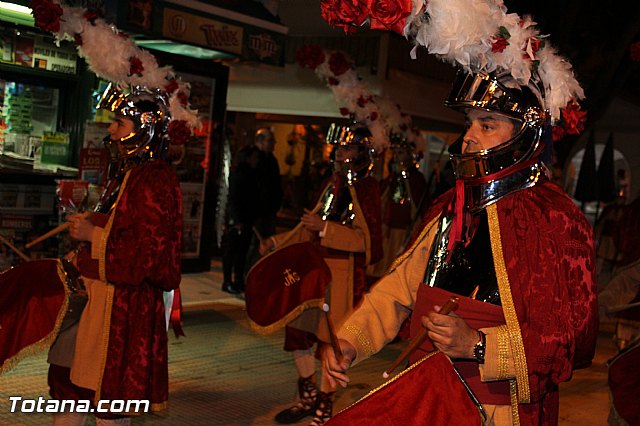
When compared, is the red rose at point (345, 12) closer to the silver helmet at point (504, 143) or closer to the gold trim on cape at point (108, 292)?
the silver helmet at point (504, 143)

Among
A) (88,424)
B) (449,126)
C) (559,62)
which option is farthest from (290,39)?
(559,62)

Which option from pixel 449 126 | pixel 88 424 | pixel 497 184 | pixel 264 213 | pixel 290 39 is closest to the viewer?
pixel 497 184

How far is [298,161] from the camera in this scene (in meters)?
16.1

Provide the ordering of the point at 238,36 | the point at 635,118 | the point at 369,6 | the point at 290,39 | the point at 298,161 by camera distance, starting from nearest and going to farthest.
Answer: the point at 369,6, the point at 238,36, the point at 290,39, the point at 298,161, the point at 635,118

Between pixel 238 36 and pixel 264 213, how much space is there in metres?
2.20

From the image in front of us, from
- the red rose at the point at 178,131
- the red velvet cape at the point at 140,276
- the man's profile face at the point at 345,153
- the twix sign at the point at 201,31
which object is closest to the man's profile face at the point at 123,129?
the red velvet cape at the point at 140,276

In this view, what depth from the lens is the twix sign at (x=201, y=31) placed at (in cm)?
950

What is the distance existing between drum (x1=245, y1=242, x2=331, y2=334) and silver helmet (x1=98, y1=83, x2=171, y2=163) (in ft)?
5.36

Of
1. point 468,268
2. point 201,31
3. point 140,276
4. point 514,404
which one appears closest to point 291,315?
point 140,276

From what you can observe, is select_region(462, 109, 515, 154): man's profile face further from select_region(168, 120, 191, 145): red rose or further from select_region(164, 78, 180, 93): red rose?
select_region(164, 78, 180, 93): red rose

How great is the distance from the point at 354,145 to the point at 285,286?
1289 mm

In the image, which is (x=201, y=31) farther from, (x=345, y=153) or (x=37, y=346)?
(x=37, y=346)

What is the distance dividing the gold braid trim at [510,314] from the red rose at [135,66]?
2.63m

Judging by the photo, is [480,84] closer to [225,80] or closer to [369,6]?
[369,6]
